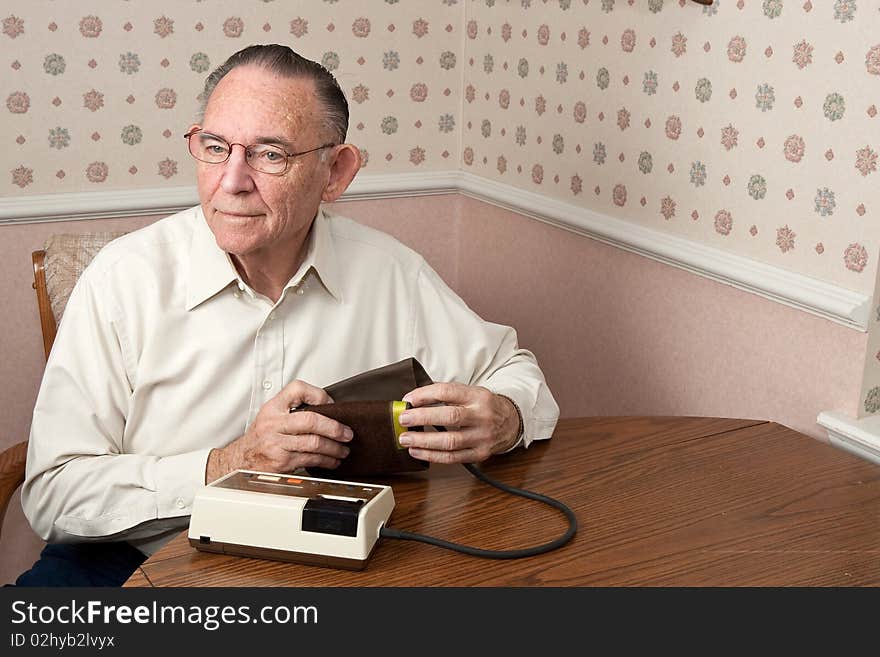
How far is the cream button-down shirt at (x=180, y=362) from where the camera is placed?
1.46 metres

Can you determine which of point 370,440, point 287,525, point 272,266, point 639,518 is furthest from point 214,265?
point 639,518

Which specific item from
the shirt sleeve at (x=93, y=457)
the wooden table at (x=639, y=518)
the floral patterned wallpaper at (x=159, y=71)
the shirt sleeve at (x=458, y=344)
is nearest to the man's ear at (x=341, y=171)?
the shirt sleeve at (x=458, y=344)

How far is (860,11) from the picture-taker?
1.58 meters

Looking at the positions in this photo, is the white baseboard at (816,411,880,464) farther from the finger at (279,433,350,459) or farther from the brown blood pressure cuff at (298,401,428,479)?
the finger at (279,433,350,459)

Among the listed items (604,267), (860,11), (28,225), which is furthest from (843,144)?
(28,225)

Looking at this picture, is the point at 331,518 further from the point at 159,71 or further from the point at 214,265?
the point at 159,71

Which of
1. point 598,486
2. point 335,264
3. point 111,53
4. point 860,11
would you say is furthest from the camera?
point 111,53

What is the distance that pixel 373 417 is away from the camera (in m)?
1.37

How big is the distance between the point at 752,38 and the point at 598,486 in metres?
0.87

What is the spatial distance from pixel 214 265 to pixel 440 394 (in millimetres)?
446

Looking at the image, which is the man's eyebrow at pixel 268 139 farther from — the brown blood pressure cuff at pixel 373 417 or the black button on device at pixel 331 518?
the black button on device at pixel 331 518
